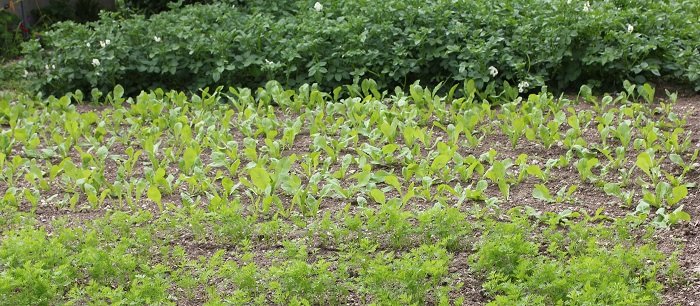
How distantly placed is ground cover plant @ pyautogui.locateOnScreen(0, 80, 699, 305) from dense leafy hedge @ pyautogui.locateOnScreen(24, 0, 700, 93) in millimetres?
209

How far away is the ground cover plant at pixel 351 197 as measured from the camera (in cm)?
427

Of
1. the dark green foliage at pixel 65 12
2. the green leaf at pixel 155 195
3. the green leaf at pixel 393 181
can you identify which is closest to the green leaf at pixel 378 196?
A: the green leaf at pixel 393 181

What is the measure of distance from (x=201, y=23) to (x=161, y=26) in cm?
32

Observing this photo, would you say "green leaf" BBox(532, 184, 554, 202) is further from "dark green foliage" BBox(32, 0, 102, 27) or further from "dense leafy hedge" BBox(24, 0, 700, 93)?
"dark green foliage" BBox(32, 0, 102, 27)

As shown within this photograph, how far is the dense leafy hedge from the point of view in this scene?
25.0 ft

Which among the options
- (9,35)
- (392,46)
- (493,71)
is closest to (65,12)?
(9,35)

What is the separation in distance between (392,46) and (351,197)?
106 inches

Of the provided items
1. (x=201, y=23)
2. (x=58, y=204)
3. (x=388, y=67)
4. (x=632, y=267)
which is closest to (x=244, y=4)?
(x=201, y=23)

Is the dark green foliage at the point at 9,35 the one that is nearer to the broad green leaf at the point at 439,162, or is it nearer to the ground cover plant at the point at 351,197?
the ground cover plant at the point at 351,197

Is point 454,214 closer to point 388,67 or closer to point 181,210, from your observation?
point 181,210

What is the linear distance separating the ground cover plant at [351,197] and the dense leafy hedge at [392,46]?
209 mm

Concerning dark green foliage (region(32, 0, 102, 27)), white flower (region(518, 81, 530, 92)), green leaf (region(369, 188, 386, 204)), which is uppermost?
green leaf (region(369, 188, 386, 204))

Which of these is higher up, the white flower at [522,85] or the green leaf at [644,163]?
the green leaf at [644,163]

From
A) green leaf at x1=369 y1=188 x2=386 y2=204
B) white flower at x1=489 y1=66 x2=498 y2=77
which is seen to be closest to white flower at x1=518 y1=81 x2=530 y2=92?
white flower at x1=489 y1=66 x2=498 y2=77
